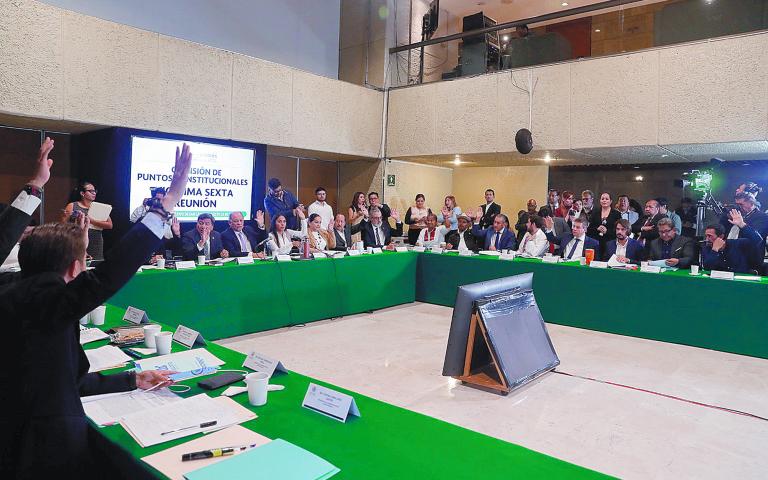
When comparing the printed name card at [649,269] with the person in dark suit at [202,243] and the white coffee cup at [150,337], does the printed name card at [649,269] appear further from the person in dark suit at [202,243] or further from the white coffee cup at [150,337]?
the white coffee cup at [150,337]

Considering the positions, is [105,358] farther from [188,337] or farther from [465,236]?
[465,236]

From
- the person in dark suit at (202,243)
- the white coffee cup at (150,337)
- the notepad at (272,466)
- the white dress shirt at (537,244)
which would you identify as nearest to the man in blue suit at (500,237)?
the white dress shirt at (537,244)

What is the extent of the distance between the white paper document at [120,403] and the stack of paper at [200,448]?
0.28 meters

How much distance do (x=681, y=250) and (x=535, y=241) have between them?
1.60 meters

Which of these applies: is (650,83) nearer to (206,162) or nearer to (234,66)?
(234,66)

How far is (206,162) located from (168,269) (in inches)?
122

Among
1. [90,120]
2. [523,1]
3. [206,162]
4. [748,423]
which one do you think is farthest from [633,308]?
[523,1]

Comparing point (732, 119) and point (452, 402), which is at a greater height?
point (732, 119)

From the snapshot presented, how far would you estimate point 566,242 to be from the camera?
6.37 metres

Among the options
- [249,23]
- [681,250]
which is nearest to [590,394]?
[681,250]

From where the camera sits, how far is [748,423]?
325 cm

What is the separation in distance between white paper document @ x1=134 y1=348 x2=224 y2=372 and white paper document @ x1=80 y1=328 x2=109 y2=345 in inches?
15.7

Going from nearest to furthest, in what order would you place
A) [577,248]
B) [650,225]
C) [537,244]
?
[577,248] < [650,225] < [537,244]

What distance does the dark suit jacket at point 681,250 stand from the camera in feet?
17.5
